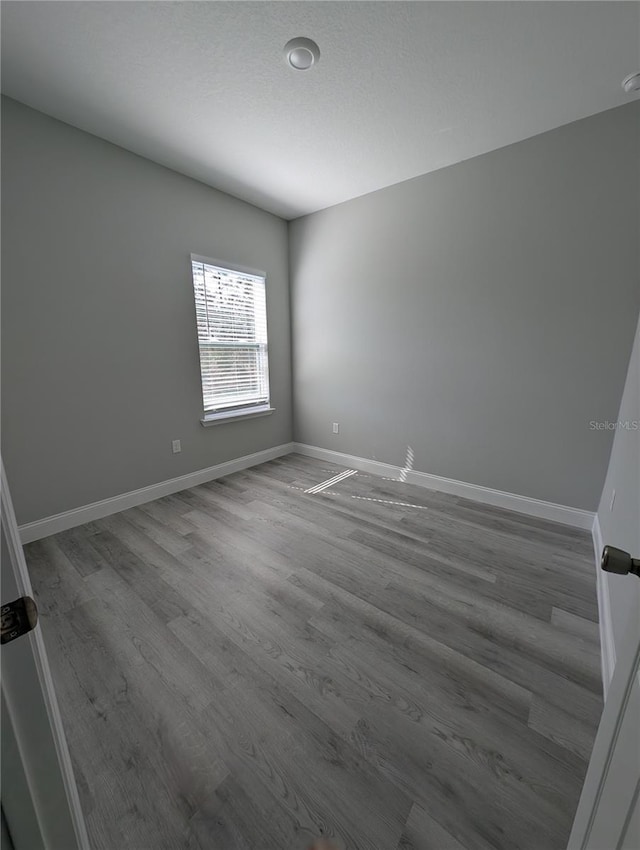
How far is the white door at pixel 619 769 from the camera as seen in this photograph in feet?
1.68

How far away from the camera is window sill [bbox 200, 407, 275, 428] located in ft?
10.8

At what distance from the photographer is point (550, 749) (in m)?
1.09

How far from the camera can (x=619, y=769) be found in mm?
554

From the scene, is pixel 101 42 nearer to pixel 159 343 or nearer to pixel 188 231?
pixel 188 231

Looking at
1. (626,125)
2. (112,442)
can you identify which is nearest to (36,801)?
(112,442)

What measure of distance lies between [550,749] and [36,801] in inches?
55.5

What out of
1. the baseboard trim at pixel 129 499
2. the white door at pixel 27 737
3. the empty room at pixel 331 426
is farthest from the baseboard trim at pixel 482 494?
the white door at pixel 27 737

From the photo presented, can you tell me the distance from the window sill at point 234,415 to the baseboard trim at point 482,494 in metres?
0.90

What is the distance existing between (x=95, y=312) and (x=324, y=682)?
2721mm

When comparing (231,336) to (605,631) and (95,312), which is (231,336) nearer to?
(95,312)

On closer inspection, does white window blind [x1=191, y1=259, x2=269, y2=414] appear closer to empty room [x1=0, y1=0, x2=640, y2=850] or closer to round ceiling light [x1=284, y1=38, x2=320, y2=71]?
empty room [x1=0, y1=0, x2=640, y2=850]

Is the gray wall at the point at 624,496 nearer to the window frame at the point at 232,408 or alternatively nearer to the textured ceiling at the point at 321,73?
the textured ceiling at the point at 321,73

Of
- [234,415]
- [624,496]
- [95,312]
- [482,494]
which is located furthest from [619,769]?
[234,415]

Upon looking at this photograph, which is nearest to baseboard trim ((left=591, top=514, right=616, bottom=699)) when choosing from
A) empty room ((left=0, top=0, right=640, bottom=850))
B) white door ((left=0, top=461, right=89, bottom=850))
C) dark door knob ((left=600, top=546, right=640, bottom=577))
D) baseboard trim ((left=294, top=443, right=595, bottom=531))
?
empty room ((left=0, top=0, right=640, bottom=850))
